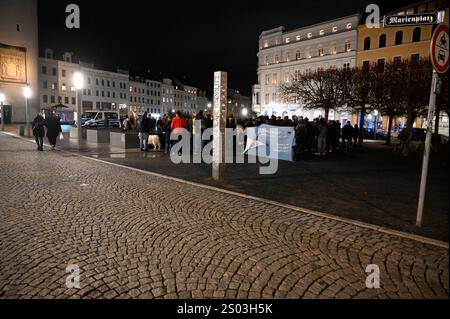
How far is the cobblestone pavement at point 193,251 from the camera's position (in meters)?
3.84

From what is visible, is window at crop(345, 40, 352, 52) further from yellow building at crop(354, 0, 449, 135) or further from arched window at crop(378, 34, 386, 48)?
arched window at crop(378, 34, 386, 48)

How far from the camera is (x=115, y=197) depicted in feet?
25.9

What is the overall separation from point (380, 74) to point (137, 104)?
80819mm

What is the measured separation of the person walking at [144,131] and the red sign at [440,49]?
1358 cm

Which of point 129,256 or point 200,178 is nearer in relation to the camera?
point 129,256

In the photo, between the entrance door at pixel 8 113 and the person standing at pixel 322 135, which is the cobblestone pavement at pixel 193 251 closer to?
the person standing at pixel 322 135

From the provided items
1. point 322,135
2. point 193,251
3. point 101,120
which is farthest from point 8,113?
point 193,251

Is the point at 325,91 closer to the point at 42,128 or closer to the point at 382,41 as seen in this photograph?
the point at 42,128

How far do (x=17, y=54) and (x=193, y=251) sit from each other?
55540 mm

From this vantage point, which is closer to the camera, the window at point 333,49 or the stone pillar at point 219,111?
the stone pillar at point 219,111

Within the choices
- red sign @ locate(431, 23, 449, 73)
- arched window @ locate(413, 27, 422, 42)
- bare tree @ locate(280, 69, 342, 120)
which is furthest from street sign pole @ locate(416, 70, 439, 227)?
arched window @ locate(413, 27, 422, 42)

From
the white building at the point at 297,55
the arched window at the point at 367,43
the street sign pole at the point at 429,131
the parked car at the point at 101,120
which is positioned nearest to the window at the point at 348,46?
the white building at the point at 297,55
